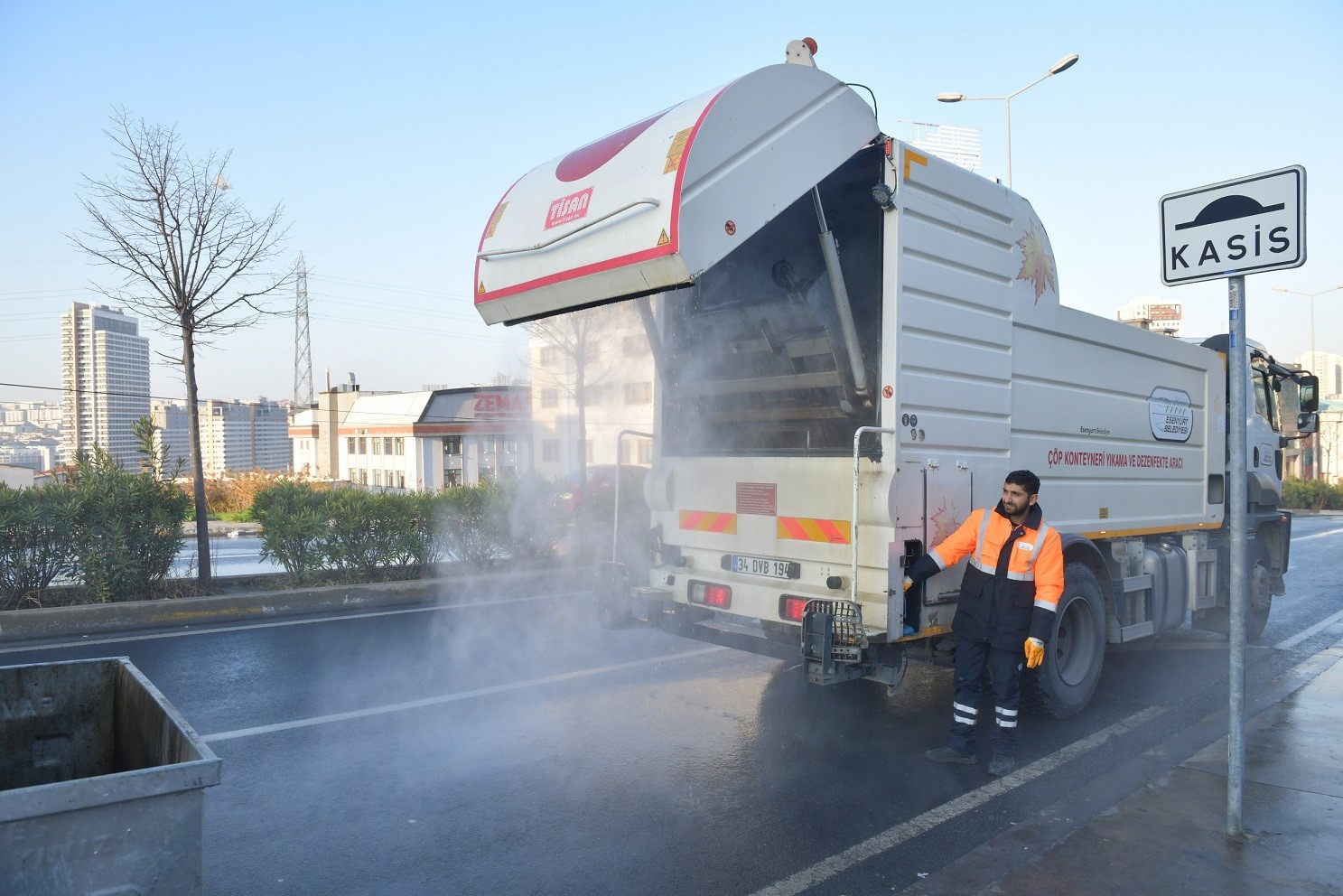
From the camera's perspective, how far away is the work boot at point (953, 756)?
16.2 ft

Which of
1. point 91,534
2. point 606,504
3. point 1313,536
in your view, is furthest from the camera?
point 1313,536

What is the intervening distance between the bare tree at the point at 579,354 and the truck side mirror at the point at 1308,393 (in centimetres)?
733

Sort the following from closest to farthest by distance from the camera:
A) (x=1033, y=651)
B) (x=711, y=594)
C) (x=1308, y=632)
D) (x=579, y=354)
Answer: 1. (x=1033, y=651)
2. (x=711, y=594)
3. (x=579, y=354)
4. (x=1308, y=632)

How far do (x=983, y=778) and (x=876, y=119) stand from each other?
11.7 ft

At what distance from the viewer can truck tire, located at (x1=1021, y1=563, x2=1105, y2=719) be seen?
5.60m

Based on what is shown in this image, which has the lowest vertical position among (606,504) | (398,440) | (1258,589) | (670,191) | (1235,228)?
(1258,589)

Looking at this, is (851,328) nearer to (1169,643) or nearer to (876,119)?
(876,119)

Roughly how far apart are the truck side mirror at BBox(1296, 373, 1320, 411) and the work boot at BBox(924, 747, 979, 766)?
653 centimetres

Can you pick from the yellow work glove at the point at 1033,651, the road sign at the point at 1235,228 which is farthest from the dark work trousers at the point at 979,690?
the road sign at the point at 1235,228

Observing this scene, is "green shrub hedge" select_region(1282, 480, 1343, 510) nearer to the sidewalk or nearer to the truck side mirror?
the truck side mirror

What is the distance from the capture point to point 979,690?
4.99m

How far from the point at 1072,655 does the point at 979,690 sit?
1.38m

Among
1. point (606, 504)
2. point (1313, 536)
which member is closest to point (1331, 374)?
point (1313, 536)

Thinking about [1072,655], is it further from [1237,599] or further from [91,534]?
[91,534]
